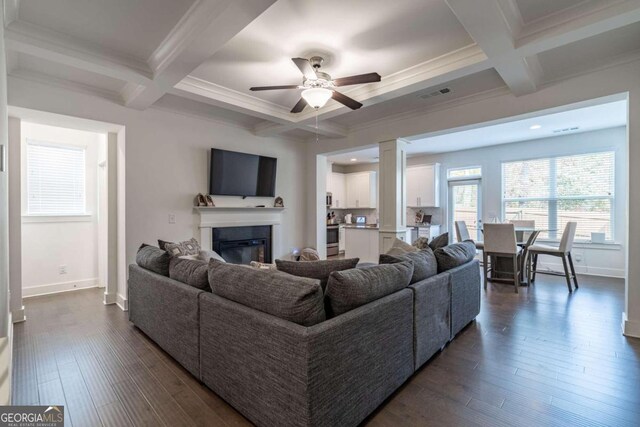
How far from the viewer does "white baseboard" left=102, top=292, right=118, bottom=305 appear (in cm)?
397

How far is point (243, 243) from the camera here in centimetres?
500

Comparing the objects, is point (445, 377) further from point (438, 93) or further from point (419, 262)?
point (438, 93)

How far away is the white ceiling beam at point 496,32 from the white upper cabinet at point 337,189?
5.76 m

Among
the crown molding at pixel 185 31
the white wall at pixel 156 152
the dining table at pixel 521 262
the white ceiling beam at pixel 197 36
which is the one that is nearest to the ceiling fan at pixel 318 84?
the white ceiling beam at pixel 197 36

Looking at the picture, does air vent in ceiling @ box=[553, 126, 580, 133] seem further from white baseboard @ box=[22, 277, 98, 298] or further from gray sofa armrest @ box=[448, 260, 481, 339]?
white baseboard @ box=[22, 277, 98, 298]

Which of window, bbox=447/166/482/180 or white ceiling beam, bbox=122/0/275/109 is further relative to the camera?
window, bbox=447/166/482/180

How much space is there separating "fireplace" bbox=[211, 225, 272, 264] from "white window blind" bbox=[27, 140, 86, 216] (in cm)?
222

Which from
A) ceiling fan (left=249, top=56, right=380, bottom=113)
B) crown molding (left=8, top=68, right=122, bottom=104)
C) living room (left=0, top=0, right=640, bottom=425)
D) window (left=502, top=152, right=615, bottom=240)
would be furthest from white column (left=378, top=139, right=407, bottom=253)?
crown molding (left=8, top=68, right=122, bottom=104)

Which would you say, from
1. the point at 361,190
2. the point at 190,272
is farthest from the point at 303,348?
the point at 361,190

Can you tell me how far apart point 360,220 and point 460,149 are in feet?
9.64

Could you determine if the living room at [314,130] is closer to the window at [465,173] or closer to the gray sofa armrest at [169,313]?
the gray sofa armrest at [169,313]

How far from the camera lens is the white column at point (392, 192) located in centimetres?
467

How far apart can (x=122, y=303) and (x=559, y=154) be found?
770 centimetres

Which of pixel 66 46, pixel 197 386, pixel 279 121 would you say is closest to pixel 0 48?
pixel 66 46
